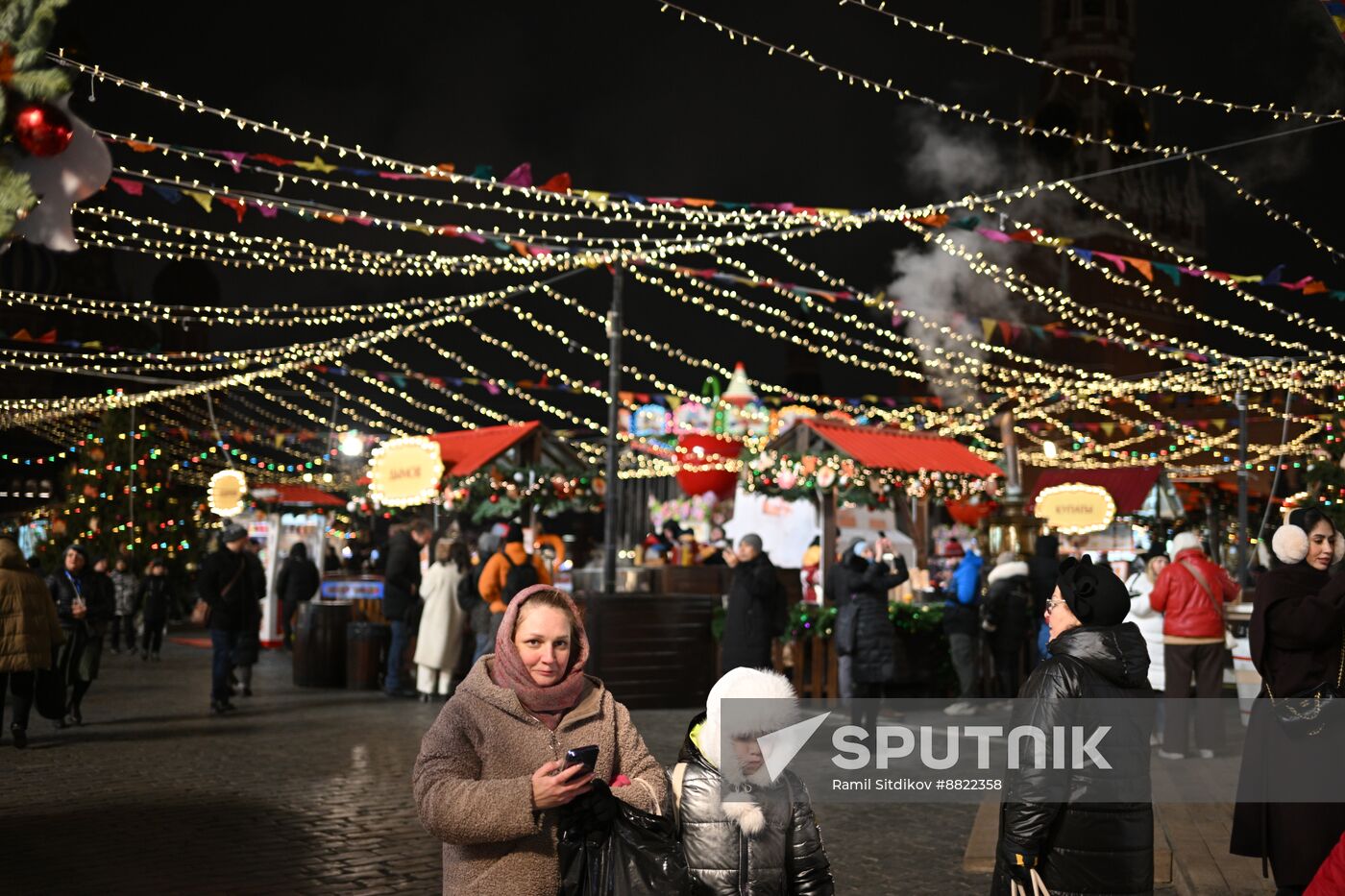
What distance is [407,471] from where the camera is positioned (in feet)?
55.7

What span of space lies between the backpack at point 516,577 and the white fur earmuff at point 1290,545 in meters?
7.52

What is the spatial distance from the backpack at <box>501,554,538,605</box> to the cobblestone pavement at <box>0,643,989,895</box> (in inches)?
53.8

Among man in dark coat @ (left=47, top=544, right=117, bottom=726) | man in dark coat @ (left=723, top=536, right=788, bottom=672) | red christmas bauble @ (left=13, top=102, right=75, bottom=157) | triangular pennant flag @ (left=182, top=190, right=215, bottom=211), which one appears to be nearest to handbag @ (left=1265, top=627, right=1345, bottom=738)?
red christmas bauble @ (left=13, top=102, right=75, bottom=157)

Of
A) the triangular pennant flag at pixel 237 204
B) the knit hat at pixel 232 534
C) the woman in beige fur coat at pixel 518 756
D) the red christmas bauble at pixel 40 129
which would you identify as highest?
the triangular pennant flag at pixel 237 204

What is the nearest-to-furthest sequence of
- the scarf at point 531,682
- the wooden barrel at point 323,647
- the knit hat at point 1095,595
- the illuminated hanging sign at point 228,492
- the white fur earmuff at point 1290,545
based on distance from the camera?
1. the scarf at point 531,682
2. the knit hat at point 1095,595
3. the white fur earmuff at point 1290,545
4. the wooden barrel at point 323,647
5. the illuminated hanging sign at point 228,492

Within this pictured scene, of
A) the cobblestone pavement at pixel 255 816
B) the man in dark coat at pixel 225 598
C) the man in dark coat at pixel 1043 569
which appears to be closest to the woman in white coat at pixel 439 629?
the cobblestone pavement at pixel 255 816

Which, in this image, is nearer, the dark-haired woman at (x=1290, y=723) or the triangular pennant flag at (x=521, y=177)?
the dark-haired woman at (x=1290, y=723)

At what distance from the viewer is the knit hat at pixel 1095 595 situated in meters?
4.27

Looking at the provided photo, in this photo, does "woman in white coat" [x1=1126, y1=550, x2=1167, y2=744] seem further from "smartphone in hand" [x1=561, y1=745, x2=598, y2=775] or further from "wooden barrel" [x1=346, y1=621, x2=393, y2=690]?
"smartphone in hand" [x1=561, y1=745, x2=598, y2=775]

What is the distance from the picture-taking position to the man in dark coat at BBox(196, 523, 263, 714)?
1300cm

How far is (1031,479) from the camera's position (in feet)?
161

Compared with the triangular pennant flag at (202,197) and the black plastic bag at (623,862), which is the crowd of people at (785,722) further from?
the triangular pennant flag at (202,197)

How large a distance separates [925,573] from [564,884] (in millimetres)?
16356

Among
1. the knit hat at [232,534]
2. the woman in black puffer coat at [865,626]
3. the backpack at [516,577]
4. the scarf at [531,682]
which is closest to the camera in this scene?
the scarf at [531,682]
